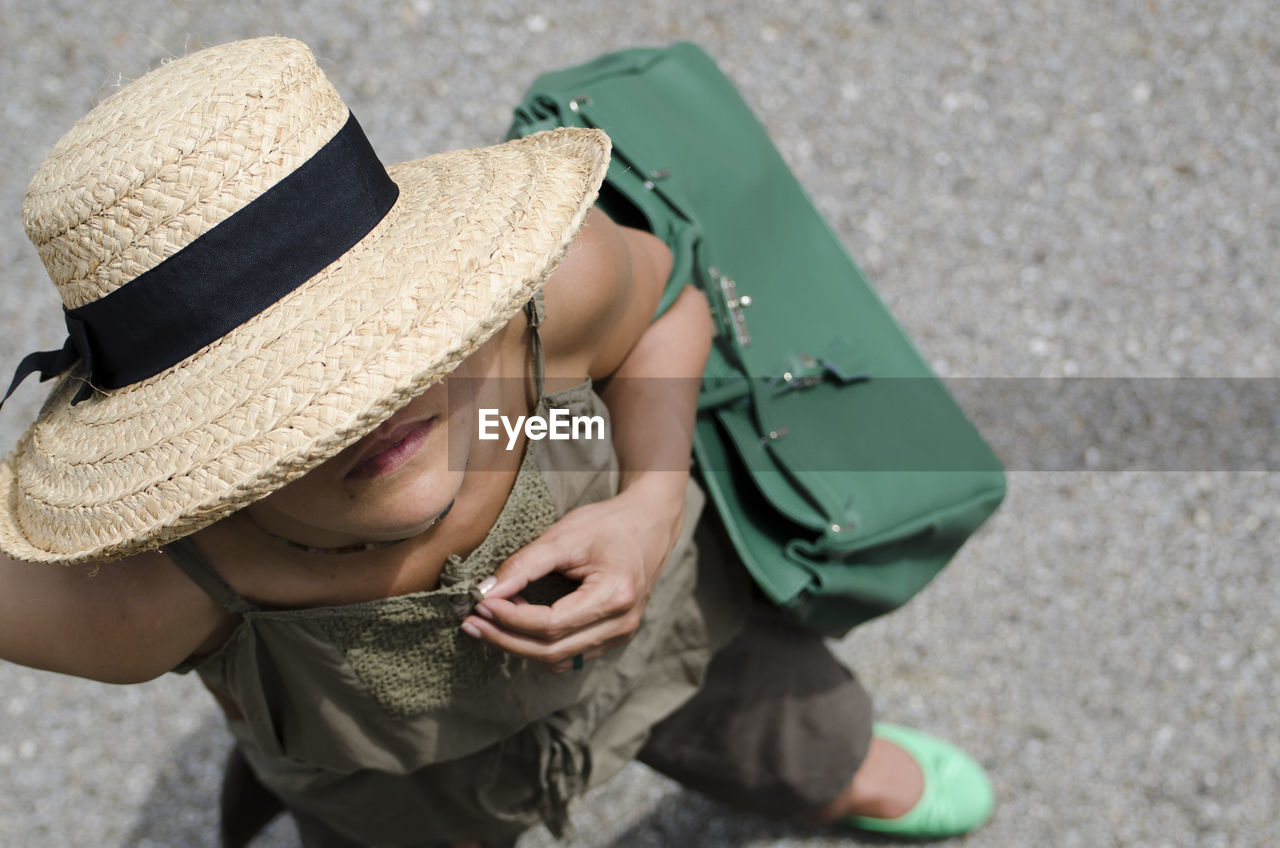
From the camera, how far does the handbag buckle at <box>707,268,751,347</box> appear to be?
1731 millimetres

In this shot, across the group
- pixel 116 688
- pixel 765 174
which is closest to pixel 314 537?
pixel 765 174

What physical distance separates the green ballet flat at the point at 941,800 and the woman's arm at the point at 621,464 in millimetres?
1224

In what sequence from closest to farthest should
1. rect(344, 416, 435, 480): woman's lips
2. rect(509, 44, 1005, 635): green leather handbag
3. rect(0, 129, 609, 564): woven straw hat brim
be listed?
1. rect(0, 129, 609, 564): woven straw hat brim
2. rect(344, 416, 435, 480): woman's lips
3. rect(509, 44, 1005, 635): green leather handbag

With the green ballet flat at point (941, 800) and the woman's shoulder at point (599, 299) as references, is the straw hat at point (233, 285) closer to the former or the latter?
the woman's shoulder at point (599, 299)

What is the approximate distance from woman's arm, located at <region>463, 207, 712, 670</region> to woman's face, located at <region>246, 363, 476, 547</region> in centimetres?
20

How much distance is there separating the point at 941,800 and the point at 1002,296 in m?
1.38

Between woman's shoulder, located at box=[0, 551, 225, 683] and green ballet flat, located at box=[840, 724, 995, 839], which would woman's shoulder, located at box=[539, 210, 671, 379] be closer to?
woman's shoulder, located at box=[0, 551, 225, 683]

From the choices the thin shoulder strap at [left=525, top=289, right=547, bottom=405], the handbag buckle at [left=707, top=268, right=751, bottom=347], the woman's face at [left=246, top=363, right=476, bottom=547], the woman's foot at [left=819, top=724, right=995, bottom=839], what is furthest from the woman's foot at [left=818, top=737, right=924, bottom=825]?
the woman's face at [left=246, top=363, right=476, bottom=547]

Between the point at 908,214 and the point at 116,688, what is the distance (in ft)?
8.01

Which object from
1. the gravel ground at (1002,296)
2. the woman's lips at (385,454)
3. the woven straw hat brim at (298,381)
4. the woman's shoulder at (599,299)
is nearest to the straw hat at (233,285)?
the woven straw hat brim at (298,381)

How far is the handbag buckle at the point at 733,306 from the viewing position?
68.2 inches

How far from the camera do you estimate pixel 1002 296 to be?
3049 mm

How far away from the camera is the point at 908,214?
3.17m
